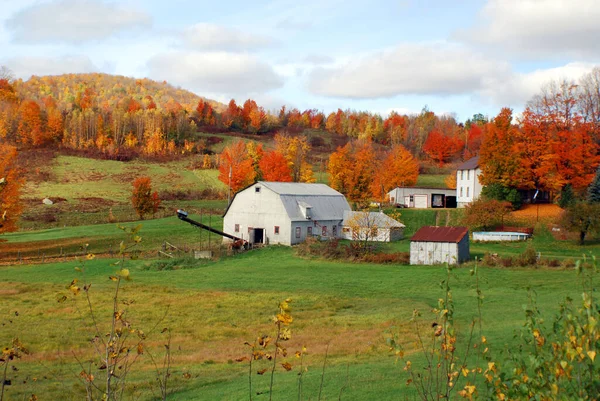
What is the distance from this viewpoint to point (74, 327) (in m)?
25.6

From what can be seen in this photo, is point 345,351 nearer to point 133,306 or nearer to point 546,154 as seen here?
point 133,306

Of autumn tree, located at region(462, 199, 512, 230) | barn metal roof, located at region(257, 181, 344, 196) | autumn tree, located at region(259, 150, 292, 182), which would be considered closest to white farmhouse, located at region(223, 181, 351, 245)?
barn metal roof, located at region(257, 181, 344, 196)

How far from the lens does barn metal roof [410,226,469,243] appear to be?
4334 cm

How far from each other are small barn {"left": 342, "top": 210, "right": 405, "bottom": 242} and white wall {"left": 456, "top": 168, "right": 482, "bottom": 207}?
14454 mm

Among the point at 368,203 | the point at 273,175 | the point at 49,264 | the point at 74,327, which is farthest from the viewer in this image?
the point at 273,175

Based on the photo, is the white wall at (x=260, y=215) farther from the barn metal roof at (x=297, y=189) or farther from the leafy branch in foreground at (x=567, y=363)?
the leafy branch in foreground at (x=567, y=363)

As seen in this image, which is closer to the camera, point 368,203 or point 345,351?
point 345,351

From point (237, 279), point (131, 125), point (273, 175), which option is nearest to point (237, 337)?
point (237, 279)

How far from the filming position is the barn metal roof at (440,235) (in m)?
43.3

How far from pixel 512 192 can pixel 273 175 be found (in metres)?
31.6

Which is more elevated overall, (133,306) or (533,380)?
(533,380)

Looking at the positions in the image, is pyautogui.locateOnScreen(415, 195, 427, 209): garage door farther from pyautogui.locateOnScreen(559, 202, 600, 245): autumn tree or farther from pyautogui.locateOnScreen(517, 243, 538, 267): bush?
pyautogui.locateOnScreen(517, 243, 538, 267): bush

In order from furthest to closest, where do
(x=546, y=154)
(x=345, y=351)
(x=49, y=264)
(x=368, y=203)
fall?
(x=368, y=203), (x=546, y=154), (x=49, y=264), (x=345, y=351)

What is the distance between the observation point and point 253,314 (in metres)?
27.8
